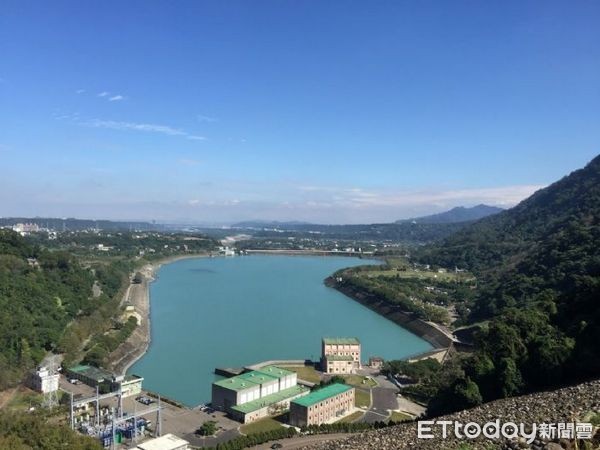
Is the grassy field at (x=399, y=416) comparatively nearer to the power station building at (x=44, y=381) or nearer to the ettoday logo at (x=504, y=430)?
the ettoday logo at (x=504, y=430)

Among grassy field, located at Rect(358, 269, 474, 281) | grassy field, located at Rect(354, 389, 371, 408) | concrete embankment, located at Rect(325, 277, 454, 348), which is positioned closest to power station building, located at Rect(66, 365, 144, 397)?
grassy field, located at Rect(354, 389, 371, 408)

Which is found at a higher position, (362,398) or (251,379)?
(251,379)

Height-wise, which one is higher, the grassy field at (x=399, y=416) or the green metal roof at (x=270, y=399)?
the green metal roof at (x=270, y=399)

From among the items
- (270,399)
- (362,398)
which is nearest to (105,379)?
(270,399)

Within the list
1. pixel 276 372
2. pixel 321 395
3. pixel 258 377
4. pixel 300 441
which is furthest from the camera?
pixel 276 372

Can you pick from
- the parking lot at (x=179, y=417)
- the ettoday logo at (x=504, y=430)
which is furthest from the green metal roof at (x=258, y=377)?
the ettoday logo at (x=504, y=430)

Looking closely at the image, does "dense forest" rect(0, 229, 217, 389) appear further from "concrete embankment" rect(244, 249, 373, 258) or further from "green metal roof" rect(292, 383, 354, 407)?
"concrete embankment" rect(244, 249, 373, 258)

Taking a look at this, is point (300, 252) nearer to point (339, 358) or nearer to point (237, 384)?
point (339, 358)
